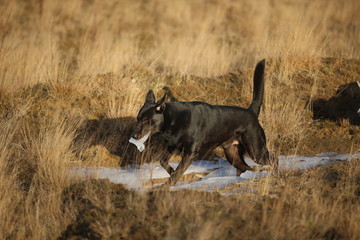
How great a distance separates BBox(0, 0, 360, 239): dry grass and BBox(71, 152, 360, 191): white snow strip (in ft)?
0.83

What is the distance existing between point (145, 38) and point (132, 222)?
11825 mm

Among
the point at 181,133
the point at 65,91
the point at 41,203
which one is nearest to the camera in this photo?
the point at 41,203

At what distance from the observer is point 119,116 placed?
7559 millimetres

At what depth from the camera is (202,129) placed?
20.2 ft

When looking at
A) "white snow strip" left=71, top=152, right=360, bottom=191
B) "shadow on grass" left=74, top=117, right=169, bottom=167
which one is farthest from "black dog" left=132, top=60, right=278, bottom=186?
"shadow on grass" left=74, top=117, right=169, bottom=167

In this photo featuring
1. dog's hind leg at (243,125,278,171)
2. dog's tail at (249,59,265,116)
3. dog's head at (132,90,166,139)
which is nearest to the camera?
dog's head at (132,90,166,139)

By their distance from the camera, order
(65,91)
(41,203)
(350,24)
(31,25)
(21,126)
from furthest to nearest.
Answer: (350,24) → (31,25) → (65,91) → (21,126) → (41,203)

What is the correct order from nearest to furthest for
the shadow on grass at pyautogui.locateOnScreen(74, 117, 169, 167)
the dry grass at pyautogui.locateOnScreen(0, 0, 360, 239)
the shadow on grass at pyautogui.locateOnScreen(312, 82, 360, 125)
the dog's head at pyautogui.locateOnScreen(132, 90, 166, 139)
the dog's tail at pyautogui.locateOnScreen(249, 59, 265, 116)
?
the dry grass at pyautogui.locateOnScreen(0, 0, 360, 239)
the dog's head at pyautogui.locateOnScreen(132, 90, 166, 139)
the dog's tail at pyautogui.locateOnScreen(249, 59, 265, 116)
the shadow on grass at pyautogui.locateOnScreen(74, 117, 169, 167)
the shadow on grass at pyautogui.locateOnScreen(312, 82, 360, 125)

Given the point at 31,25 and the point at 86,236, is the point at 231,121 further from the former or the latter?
the point at 31,25

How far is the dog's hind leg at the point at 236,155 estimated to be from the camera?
21.5 feet

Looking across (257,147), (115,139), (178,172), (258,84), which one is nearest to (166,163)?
→ (178,172)

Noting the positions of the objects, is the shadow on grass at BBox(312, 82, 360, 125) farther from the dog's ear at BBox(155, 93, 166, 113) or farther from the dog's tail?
the dog's ear at BBox(155, 93, 166, 113)

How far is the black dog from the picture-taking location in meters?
5.85

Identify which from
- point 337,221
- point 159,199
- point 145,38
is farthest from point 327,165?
point 145,38
